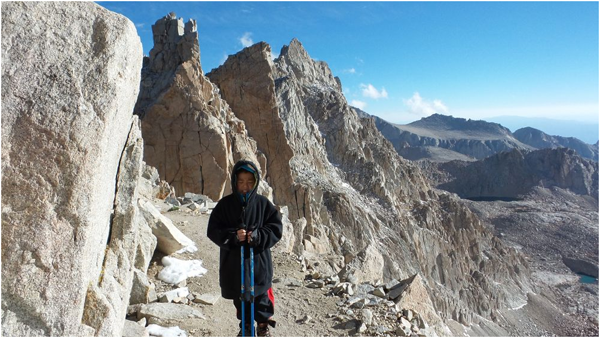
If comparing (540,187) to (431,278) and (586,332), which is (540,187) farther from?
(431,278)

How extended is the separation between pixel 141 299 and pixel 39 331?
9.96 feet

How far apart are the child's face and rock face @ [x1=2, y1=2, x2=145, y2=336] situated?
1.32 m

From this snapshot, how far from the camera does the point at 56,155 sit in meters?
3.15

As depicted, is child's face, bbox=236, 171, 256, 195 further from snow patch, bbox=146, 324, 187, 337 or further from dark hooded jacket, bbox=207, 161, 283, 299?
snow patch, bbox=146, 324, 187, 337

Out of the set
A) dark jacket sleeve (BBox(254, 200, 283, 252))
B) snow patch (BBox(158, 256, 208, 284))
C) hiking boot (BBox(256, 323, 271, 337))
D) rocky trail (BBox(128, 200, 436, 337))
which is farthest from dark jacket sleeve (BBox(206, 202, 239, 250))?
snow patch (BBox(158, 256, 208, 284))

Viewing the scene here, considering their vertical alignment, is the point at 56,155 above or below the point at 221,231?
above

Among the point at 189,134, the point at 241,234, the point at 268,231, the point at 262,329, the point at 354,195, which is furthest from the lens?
the point at 354,195

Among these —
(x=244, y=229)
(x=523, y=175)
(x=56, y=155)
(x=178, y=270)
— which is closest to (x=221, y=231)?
(x=244, y=229)

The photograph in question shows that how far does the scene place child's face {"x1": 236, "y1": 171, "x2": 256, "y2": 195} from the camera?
435cm

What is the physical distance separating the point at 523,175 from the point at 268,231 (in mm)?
181270

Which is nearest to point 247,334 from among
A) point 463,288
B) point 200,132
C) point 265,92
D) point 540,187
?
point 200,132

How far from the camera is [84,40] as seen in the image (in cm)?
341

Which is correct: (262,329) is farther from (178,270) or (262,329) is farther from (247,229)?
(178,270)

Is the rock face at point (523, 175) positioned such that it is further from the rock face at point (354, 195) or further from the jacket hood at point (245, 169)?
the jacket hood at point (245, 169)
